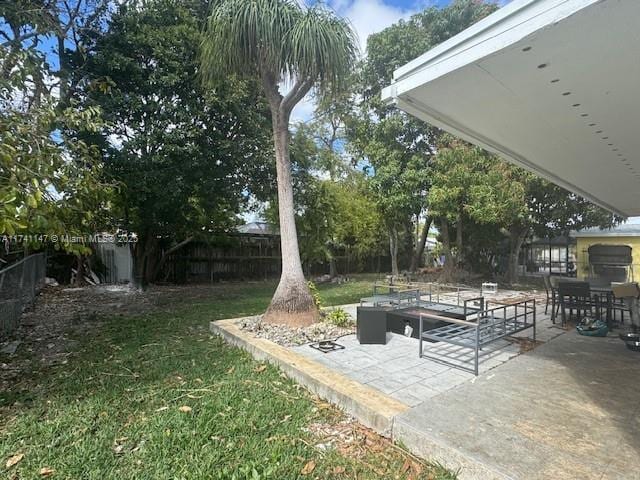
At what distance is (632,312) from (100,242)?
45.0 ft

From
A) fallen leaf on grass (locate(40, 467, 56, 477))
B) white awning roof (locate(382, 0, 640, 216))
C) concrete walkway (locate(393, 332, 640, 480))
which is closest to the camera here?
white awning roof (locate(382, 0, 640, 216))

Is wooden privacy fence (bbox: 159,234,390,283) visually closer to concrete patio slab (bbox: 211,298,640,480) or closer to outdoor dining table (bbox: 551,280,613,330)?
concrete patio slab (bbox: 211,298,640,480)

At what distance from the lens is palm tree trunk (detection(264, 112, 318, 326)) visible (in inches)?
219

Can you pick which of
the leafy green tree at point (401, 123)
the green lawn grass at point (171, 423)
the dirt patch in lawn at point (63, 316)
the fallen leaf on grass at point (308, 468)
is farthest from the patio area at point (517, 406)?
the leafy green tree at point (401, 123)

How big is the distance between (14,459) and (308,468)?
1972mm

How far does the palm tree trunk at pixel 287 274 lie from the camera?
5566mm

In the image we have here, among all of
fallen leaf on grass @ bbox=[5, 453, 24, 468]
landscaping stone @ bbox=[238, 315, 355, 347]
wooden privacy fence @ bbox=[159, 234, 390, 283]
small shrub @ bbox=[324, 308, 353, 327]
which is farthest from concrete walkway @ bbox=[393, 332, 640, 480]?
wooden privacy fence @ bbox=[159, 234, 390, 283]

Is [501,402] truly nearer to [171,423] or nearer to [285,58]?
[171,423]

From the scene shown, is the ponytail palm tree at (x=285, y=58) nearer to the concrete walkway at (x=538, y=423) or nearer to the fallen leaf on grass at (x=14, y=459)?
the concrete walkway at (x=538, y=423)

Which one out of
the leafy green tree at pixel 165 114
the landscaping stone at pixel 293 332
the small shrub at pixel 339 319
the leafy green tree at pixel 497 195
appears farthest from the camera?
the leafy green tree at pixel 497 195

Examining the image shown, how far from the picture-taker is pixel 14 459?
7.77 ft

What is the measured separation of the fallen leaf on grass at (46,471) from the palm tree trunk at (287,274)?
3413mm

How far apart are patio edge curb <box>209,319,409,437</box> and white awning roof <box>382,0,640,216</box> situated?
7.55 ft

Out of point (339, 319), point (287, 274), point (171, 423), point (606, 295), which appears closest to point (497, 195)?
point (606, 295)
